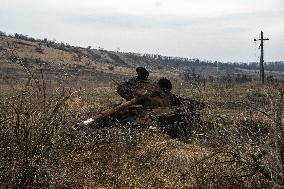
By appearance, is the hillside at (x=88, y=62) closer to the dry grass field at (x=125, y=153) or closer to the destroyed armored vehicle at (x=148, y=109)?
the dry grass field at (x=125, y=153)

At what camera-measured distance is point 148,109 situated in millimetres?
10039

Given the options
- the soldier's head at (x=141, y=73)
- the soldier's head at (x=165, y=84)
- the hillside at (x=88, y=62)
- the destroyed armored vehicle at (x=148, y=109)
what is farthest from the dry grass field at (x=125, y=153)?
the soldier's head at (x=141, y=73)

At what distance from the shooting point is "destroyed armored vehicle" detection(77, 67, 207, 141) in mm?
9383

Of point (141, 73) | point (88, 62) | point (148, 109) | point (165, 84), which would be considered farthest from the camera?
point (88, 62)

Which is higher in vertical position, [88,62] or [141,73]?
[141,73]

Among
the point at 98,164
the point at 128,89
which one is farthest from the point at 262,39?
the point at 98,164

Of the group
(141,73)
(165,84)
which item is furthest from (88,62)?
(165,84)

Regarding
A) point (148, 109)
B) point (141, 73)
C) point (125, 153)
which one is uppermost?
point (141, 73)

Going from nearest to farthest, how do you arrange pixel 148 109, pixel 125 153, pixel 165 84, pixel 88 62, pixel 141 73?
pixel 125 153
pixel 148 109
pixel 165 84
pixel 141 73
pixel 88 62

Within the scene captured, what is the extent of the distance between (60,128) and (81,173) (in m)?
0.63

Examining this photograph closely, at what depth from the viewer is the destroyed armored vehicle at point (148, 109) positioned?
9383 millimetres

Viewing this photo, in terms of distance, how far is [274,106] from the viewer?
177 inches

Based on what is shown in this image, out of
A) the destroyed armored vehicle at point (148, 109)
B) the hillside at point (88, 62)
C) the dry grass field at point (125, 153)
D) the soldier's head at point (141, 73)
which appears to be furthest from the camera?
the hillside at point (88, 62)

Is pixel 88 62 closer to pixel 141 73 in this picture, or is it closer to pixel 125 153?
pixel 141 73
